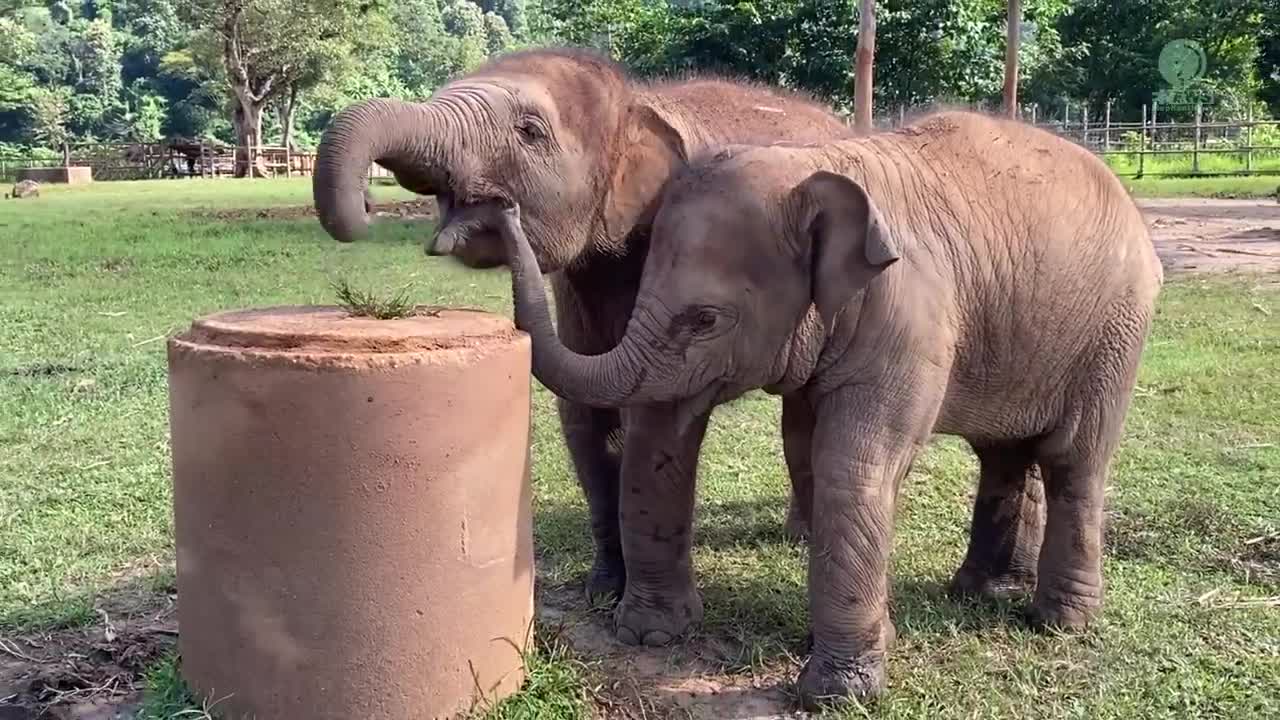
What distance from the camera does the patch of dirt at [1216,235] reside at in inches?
524

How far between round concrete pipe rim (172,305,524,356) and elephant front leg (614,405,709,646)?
85 centimetres

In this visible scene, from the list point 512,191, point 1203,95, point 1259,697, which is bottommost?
point 1259,697

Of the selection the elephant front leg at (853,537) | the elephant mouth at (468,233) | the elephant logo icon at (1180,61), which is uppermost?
the elephant logo icon at (1180,61)

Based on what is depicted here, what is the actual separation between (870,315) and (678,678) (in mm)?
1258

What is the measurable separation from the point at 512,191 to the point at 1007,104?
10199 millimetres

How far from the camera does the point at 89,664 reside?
3699 millimetres

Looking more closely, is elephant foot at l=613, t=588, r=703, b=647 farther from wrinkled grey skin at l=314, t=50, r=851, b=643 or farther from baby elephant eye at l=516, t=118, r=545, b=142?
baby elephant eye at l=516, t=118, r=545, b=142

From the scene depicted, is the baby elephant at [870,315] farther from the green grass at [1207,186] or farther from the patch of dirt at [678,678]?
the green grass at [1207,186]

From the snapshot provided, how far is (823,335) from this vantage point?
140 inches

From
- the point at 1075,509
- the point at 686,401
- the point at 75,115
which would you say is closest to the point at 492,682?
the point at 686,401

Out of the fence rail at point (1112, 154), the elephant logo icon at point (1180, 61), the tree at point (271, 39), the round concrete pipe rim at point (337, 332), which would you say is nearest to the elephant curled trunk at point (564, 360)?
the round concrete pipe rim at point (337, 332)

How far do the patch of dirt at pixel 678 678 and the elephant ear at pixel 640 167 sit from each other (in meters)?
1.30

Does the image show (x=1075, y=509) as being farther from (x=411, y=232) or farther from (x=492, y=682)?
(x=411, y=232)

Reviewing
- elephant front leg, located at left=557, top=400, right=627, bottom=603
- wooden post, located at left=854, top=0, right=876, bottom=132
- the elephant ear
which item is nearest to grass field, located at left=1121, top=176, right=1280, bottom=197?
wooden post, located at left=854, top=0, right=876, bottom=132
